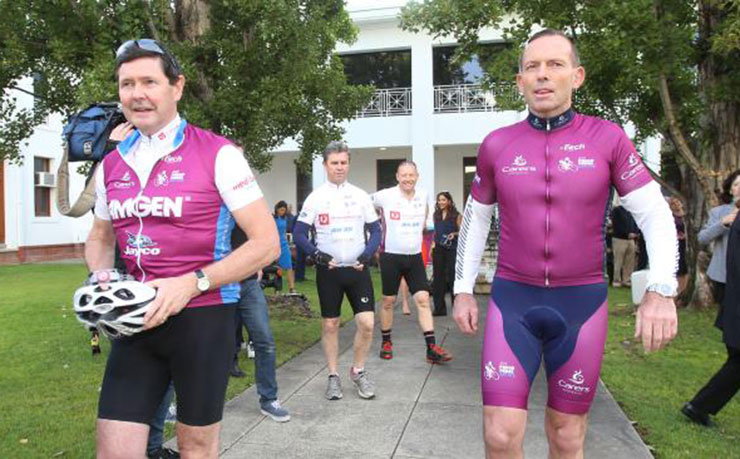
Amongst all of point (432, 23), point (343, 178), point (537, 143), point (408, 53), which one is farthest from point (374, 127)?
point (537, 143)

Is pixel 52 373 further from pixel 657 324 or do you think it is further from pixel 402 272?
pixel 657 324

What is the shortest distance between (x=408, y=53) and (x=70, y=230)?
14.1 m

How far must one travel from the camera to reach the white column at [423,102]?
19.5m

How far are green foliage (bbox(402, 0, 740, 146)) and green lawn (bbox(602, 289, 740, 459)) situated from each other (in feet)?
10.1

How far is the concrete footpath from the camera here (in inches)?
165

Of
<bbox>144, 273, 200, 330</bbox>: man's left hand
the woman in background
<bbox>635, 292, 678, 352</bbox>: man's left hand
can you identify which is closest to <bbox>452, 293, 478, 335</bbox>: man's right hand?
<bbox>635, 292, 678, 352</bbox>: man's left hand

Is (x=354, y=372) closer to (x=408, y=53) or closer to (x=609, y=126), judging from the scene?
(x=609, y=126)

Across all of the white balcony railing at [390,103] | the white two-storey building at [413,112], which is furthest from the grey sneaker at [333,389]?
the white balcony railing at [390,103]

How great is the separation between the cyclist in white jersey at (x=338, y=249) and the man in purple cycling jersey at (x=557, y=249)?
8.52 ft

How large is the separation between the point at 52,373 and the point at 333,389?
10.2 ft

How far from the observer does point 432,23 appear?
9.27 m

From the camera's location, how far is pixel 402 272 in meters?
6.83

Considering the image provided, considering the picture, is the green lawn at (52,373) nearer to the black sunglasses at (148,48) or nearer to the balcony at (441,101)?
the black sunglasses at (148,48)

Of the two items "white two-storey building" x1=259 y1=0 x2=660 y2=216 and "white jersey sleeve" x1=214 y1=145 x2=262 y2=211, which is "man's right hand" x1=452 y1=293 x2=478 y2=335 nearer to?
"white jersey sleeve" x1=214 y1=145 x2=262 y2=211
